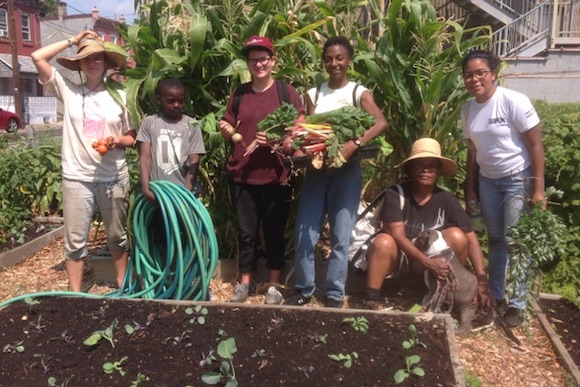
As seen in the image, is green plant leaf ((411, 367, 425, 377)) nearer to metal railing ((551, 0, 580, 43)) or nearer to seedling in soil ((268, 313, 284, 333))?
seedling in soil ((268, 313, 284, 333))

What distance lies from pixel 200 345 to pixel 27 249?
3077 millimetres

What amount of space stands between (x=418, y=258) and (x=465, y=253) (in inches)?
13.1

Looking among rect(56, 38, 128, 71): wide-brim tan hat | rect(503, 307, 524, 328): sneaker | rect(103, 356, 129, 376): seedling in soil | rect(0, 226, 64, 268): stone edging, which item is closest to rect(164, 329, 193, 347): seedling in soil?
rect(103, 356, 129, 376): seedling in soil

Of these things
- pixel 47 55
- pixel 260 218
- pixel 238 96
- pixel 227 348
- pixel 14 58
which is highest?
pixel 14 58

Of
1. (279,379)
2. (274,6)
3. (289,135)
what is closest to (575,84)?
(274,6)

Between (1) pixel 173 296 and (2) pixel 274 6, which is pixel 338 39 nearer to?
(2) pixel 274 6

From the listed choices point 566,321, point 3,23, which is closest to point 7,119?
point 3,23

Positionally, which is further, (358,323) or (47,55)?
(47,55)

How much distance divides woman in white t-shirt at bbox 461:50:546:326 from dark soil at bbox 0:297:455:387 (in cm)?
98

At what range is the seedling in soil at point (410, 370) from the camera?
2.16 meters

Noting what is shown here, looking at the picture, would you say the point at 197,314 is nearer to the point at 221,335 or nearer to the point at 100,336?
the point at 221,335

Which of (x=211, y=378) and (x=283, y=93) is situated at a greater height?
(x=283, y=93)

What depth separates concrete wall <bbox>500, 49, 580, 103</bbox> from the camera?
45.7 feet

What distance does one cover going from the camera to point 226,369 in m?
2.17
